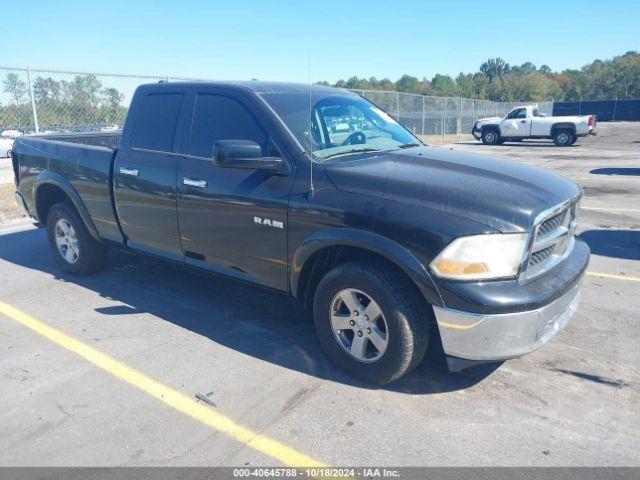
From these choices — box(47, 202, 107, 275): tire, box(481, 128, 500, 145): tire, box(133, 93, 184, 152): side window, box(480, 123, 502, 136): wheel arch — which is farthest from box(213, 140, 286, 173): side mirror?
box(481, 128, 500, 145): tire

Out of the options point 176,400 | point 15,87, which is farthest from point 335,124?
point 15,87

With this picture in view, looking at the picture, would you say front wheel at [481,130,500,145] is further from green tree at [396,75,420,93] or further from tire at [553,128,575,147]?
green tree at [396,75,420,93]

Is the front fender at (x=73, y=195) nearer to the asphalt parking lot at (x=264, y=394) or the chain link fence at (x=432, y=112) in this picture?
the asphalt parking lot at (x=264, y=394)

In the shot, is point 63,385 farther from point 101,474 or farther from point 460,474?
point 460,474

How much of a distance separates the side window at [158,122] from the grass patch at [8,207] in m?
4.83

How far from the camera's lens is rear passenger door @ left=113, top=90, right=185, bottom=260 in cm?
443

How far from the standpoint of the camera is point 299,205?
11.6 feet

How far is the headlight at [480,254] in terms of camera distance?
9.55 ft

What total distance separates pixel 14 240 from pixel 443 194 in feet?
21.9

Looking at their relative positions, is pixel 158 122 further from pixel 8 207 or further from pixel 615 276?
pixel 8 207

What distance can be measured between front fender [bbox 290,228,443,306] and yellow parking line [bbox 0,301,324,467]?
109 centimetres

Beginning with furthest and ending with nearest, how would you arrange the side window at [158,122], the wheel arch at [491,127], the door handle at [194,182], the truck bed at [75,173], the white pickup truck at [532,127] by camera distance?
the wheel arch at [491,127] < the white pickup truck at [532,127] < the truck bed at [75,173] < the side window at [158,122] < the door handle at [194,182]

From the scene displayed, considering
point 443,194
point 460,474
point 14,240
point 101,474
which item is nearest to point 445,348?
point 460,474

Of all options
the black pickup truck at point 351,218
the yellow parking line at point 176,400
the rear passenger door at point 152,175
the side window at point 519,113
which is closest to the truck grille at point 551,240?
the black pickup truck at point 351,218
